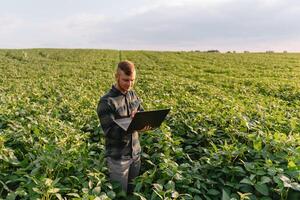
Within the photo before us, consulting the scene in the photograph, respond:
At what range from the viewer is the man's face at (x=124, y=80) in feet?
13.7

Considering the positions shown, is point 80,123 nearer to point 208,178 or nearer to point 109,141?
point 109,141

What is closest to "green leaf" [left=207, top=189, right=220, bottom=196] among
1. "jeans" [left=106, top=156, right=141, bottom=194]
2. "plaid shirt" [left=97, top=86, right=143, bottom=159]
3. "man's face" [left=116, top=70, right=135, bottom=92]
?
"jeans" [left=106, top=156, right=141, bottom=194]

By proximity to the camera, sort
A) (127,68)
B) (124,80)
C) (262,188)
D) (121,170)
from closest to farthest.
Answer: (262,188), (127,68), (124,80), (121,170)

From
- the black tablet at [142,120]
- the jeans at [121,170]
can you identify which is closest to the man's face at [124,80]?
the black tablet at [142,120]

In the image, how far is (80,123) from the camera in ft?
23.1

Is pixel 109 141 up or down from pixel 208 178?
up

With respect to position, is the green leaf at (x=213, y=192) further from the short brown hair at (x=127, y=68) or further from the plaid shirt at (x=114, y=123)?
the short brown hair at (x=127, y=68)

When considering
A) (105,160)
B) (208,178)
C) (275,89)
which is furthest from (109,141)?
(275,89)

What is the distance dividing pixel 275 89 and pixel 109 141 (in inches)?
454

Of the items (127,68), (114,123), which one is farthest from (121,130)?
(127,68)

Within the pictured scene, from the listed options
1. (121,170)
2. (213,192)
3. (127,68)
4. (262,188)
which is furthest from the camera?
(121,170)

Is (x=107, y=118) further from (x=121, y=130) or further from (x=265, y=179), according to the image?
(x=265, y=179)

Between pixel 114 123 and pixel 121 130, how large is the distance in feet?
0.35

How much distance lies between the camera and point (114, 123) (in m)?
4.25
